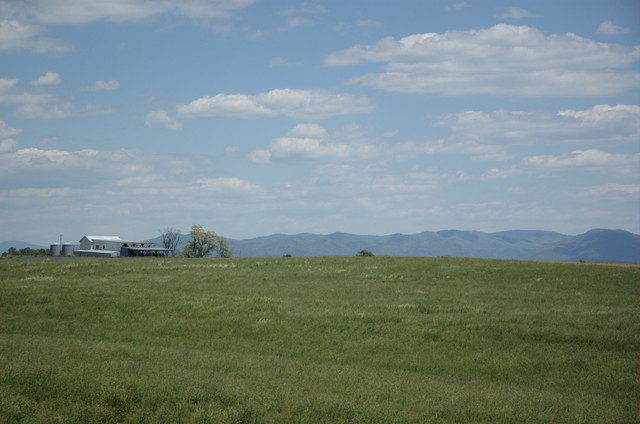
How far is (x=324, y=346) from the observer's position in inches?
968

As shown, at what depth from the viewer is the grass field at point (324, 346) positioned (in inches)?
504

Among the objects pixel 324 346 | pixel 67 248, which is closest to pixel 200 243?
pixel 67 248

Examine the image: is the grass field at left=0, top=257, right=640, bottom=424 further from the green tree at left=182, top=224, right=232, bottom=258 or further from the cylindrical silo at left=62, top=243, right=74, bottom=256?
the green tree at left=182, top=224, right=232, bottom=258

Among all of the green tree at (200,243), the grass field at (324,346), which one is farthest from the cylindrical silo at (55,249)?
the grass field at (324,346)

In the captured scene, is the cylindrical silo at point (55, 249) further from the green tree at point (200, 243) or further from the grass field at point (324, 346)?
the grass field at point (324, 346)

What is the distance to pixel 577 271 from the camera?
157ft

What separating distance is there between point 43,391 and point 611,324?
23318 mm

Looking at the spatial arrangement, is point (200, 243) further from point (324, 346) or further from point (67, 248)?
point (324, 346)

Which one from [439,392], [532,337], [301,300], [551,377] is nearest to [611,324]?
[532,337]

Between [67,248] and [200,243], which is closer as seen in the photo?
[67,248]

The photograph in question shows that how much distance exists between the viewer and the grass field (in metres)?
12.8

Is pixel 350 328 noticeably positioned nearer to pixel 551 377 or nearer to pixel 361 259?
pixel 551 377

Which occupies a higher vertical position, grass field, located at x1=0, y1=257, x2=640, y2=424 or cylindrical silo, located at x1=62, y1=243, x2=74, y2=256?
cylindrical silo, located at x1=62, y1=243, x2=74, y2=256

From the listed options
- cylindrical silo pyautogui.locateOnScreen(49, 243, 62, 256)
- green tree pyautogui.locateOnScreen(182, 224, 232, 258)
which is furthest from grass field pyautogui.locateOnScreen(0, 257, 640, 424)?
green tree pyautogui.locateOnScreen(182, 224, 232, 258)
